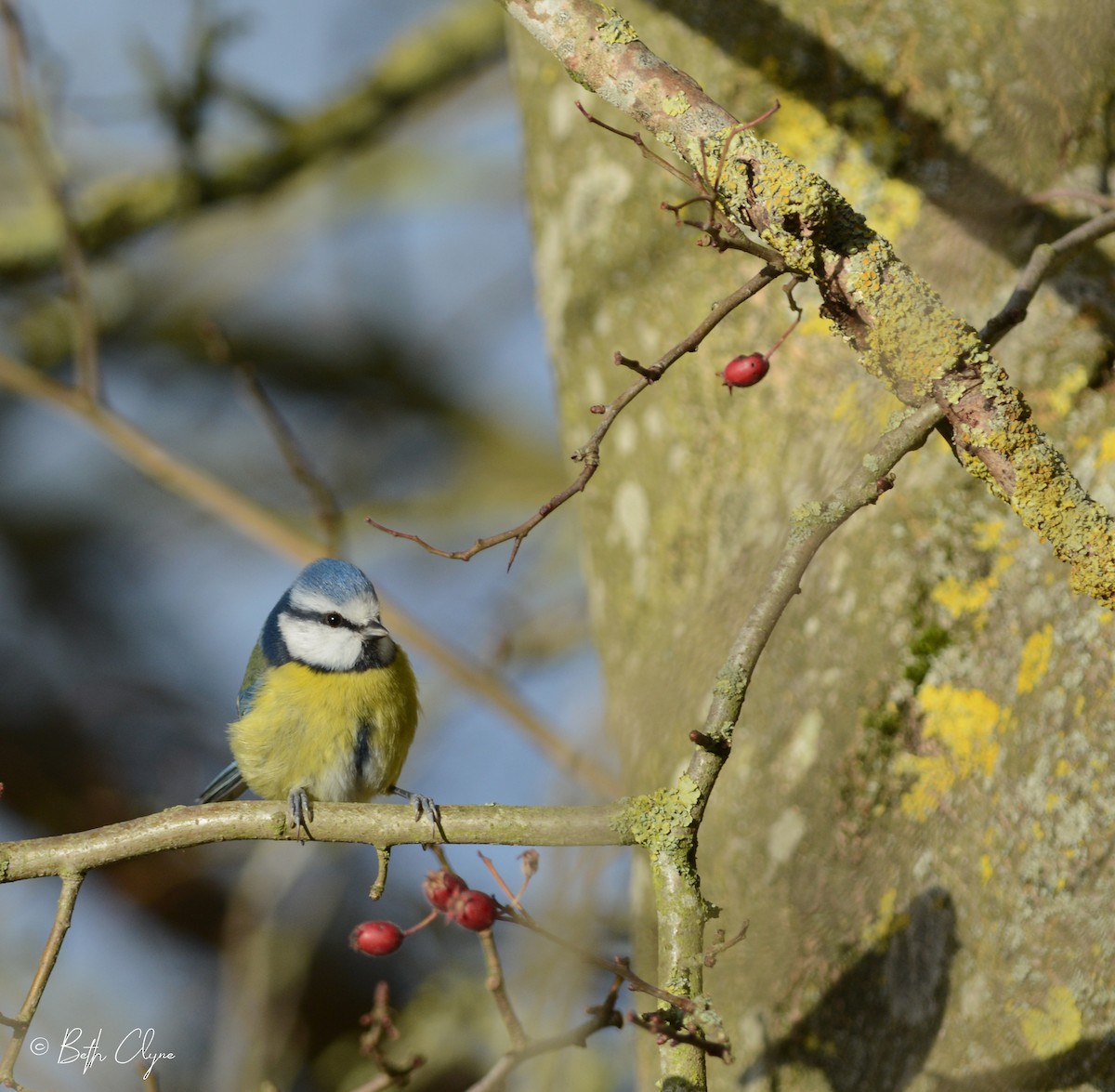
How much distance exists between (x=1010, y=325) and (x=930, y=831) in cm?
81

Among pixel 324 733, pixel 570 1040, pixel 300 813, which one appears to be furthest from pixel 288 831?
pixel 324 733

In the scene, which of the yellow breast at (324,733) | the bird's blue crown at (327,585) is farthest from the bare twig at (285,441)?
the yellow breast at (324,733)

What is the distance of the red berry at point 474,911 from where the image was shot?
163cm

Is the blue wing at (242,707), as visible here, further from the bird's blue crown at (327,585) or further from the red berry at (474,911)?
the red berry at (474,911)

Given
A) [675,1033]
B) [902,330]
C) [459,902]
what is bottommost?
[675,1033]

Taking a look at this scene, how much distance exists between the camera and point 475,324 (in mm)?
6105

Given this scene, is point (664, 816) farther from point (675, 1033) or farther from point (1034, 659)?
point (1034, 659)

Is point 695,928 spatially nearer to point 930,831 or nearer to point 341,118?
point 930,831

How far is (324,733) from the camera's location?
2873 millimetres

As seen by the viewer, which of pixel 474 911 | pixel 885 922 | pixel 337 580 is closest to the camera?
pixel 474 911

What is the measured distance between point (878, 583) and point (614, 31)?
1.02m

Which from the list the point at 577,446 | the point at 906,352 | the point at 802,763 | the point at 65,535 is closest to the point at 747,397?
the point at 577,446

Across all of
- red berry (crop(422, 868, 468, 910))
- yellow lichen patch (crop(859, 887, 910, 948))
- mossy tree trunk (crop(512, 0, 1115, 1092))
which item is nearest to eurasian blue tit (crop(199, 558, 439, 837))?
mossy tree trunk (crop(512, 0, 1115, 1092))

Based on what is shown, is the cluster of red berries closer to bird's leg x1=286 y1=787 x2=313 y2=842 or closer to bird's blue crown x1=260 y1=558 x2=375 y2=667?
bird's leg x1=286 y1=787 x2=313 y2=842
